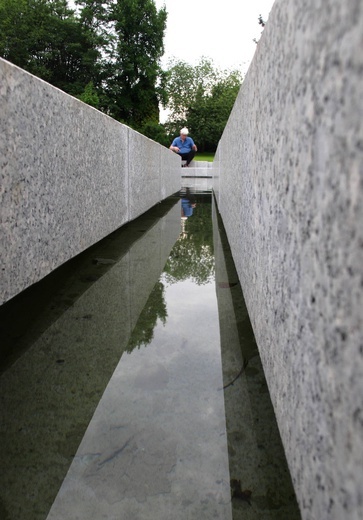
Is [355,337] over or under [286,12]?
under

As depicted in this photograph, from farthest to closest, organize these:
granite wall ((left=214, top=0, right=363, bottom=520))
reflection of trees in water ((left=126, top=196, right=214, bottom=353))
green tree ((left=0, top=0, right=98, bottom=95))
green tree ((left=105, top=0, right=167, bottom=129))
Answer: green tree ((left=105, top=0, right=167, bottom=129))
green tree ((left=0, top=0, right=98, bottom=95))
reflection of trees in water ((left=126, top=196, right=214, bottom=353))
granite wall ((left=214, top=0, right=363, bottom=520))

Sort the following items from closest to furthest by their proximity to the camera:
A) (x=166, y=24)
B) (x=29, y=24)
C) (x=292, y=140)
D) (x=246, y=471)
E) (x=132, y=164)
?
(x=292, y=140) → (x=246, y=471) → (x=132, y=164) → (x=29, y=24) → (x=166, y=24)

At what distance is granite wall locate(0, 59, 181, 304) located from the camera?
1953mm

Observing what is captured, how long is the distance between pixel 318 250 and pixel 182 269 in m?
3.13

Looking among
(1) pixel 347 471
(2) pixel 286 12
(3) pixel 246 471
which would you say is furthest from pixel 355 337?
(2) pixel 286 12

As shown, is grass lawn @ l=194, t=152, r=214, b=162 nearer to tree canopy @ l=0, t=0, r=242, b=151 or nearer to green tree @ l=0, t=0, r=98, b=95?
tree canopy @ l=0, t=0, r=242, b=151

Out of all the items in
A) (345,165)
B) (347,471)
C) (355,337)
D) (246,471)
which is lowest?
(246,471)

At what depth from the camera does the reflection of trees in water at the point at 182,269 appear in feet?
8.27

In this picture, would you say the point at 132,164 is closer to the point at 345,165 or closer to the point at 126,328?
the point at 126,328

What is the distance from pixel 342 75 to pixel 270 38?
3.28ft

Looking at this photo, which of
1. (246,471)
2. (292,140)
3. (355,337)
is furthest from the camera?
(246,471)

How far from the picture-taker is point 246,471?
53.9 inches

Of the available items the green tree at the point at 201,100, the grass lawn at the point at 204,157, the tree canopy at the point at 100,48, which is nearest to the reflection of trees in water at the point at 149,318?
the grass lawn at the point at 204,157

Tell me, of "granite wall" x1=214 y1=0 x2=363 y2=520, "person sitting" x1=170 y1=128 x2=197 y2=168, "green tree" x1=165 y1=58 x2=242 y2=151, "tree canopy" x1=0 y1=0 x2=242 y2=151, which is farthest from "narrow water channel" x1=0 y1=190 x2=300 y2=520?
"green tree" x1=165 y1=58 x2=242 y2=151
